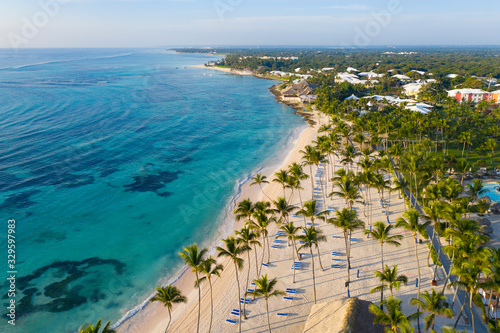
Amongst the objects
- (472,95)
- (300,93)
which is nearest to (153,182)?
(300,93)

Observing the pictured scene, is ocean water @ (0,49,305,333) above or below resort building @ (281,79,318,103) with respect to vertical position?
below

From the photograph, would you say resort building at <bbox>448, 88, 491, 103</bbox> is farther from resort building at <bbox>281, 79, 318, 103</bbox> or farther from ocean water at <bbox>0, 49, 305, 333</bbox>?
ocean water at <bbox>0, 49, 305, 333</bbox>

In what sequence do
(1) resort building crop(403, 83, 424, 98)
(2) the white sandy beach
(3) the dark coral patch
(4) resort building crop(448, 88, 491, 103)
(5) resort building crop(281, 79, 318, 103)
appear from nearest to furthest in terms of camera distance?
(2) the white sandy beach, (3) the dark coral patch, (4) resort building crop(448, 88, 491, 103), (1) resort building crop(403, 83, 424, 98), (5) resort building crop(281, 79, 318, 103)

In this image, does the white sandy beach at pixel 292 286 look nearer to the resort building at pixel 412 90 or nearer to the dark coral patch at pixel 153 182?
the dark coral patch at pixel 153 182

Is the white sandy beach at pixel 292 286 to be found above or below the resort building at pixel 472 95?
below

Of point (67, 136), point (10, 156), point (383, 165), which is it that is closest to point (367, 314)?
point (383, 165)

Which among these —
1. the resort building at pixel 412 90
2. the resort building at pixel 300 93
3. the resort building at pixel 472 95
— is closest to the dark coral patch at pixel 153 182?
the resort building at pixel 300 93

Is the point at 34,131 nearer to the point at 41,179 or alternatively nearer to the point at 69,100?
the point at 41,179

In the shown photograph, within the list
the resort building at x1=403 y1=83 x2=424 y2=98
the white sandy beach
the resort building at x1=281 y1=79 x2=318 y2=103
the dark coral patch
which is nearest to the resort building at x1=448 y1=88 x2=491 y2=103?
the resort building at x1=403 y1=83 x2=424 y2=98
